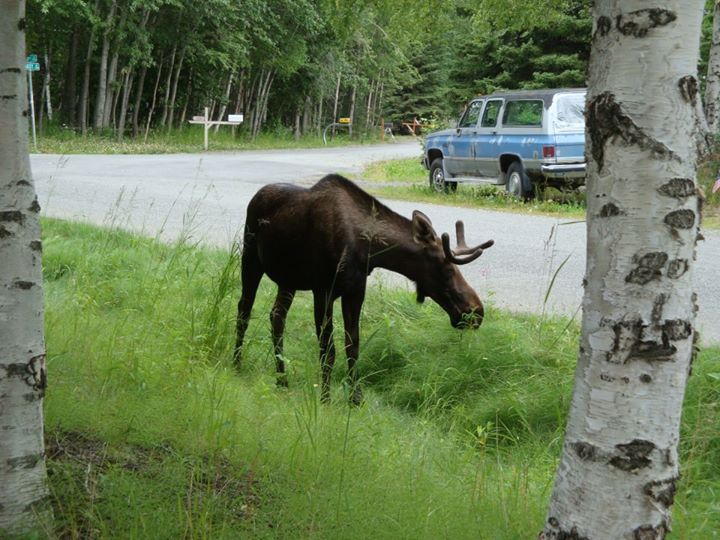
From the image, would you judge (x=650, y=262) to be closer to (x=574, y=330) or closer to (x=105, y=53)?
(x=574, y=330)

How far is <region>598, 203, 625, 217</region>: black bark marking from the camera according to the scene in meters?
2.52

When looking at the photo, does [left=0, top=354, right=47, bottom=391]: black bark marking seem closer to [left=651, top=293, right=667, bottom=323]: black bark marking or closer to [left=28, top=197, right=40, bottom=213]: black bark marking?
[left=28, top=197, right=40, bottom=213]: black bark marking

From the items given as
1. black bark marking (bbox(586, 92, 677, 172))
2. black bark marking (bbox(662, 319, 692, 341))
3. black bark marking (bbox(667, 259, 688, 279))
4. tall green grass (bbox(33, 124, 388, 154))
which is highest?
black bark marking (bbox(586, 92, 677, 172))

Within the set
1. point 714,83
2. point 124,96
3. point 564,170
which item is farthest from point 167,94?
point 714,83

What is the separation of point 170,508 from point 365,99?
59.8 meters

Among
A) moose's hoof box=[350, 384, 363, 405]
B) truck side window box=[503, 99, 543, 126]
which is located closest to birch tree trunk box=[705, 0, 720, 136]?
truck side window box=[503, 99, 543, 126]

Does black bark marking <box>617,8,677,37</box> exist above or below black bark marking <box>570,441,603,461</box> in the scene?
above

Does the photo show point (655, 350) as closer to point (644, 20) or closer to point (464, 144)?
point (644, 20)

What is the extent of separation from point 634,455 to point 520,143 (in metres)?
14.8

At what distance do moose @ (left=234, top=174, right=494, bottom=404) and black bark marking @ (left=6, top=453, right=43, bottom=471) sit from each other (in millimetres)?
2323

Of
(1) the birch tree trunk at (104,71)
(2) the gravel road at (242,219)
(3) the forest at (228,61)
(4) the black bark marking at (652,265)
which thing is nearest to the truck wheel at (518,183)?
(2) the gravel road at (242,219)

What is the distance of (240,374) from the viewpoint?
5.96 metres

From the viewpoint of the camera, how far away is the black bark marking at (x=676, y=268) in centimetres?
248

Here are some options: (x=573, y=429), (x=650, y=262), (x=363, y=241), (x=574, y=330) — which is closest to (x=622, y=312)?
(x=650, y=262)
